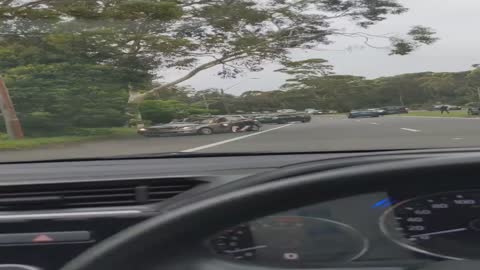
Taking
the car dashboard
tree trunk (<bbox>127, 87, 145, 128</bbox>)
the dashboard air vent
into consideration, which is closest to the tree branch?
tree trunk (<bbox>127, 87, 145, 128</bbox>)

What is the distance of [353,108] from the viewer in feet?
8.98

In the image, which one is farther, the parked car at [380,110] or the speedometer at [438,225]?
the parked car at [380,110]

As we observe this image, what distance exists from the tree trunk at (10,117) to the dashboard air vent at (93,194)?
346mm

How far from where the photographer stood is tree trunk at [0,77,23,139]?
2.54m

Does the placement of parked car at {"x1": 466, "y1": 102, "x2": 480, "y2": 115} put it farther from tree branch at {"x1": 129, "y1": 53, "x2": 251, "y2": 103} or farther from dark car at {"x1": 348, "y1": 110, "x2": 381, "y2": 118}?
tree branch at {"x1": 129, "y1": 53, "x2": 251, "y2": 103}

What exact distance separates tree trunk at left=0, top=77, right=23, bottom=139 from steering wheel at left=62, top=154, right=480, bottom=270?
1218 mm

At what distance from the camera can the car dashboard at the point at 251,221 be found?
5.43ft

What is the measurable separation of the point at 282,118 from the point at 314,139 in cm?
18

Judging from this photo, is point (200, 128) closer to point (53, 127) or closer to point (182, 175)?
point (182, 175)

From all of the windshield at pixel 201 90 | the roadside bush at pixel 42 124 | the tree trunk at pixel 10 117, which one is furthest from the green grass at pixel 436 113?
the tree trunk at pixel 10 117

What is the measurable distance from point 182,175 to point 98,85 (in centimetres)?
64

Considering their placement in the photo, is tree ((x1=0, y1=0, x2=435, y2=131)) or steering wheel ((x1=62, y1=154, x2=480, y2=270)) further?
tree ((x1=0, y1=0, x2=435, y2=131))

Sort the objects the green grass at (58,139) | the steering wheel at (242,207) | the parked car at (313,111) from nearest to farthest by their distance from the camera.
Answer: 1. the steering wheel at (242,207)
2. the green grass at (58,139)
3. the parked car at (313,111)

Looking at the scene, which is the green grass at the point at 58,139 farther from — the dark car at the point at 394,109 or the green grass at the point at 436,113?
the green grass at the point at 436,113
